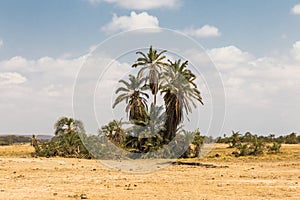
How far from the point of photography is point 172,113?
43375 millimetres

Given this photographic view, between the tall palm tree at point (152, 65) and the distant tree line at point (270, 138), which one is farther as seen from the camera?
the distant tree line at point (270, 138)

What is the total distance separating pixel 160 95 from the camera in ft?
144

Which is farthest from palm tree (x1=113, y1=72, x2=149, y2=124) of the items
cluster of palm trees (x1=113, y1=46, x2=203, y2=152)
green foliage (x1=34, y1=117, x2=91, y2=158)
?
green foliage (x1=34, y1=117, x2=91, y2=158)

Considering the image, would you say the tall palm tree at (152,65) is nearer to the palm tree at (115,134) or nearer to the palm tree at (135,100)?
the palm tree at (135,100)

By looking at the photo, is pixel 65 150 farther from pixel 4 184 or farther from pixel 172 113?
pixel 4 184

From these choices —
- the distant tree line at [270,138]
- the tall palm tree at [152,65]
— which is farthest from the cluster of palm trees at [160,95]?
the distant tree line at [270,138]

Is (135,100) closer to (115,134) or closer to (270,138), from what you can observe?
(115,134)

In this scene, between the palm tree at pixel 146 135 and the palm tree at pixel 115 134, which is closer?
the palm tree at pixel 146 135

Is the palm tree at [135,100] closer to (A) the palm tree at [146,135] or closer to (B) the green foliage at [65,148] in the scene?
(A) the palm tree at [146,135]

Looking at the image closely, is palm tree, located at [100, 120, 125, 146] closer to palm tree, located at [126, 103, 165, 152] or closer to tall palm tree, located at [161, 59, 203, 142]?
palm tree, located at [126, 103, 165, 152]

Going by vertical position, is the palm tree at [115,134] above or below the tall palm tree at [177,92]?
below

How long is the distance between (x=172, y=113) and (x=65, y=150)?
16.0 metres

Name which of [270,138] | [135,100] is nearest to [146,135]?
[135,100]

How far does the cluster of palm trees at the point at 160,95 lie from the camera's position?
131 feet
